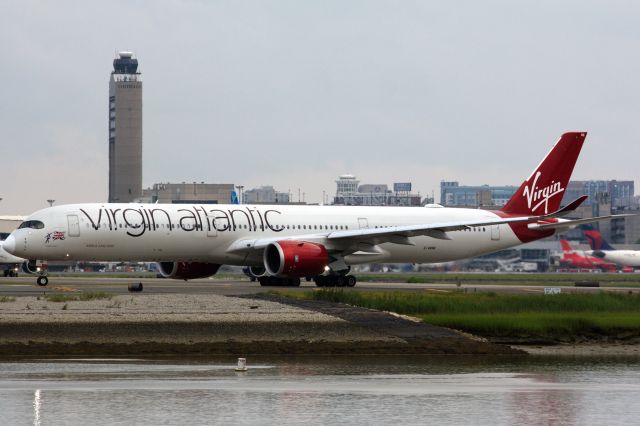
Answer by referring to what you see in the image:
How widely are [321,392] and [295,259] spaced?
3328 centimetres

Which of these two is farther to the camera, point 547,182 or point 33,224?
point 547,182

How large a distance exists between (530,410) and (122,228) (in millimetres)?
37795

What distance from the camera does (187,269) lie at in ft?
207

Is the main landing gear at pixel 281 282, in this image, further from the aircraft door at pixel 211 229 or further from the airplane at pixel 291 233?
the aircraft door at pixel 211 229

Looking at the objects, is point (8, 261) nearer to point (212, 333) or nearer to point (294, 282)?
point (294, 282)

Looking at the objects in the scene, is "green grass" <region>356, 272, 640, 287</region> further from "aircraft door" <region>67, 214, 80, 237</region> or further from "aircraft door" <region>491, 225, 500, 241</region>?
"aircraft door" <region>67, 214, 80, 237</region>

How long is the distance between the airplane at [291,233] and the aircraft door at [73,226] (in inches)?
1.8

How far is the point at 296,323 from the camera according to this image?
1332 inches

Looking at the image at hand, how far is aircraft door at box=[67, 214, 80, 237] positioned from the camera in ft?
185

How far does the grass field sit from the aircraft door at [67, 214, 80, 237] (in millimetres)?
14622

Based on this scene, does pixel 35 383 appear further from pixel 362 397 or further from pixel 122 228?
pixel 122 228

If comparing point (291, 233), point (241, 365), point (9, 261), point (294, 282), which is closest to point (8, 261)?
point (9, 261)

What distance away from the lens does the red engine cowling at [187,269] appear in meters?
63.0

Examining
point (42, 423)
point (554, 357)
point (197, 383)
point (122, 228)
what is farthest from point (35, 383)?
point (122, 228)
